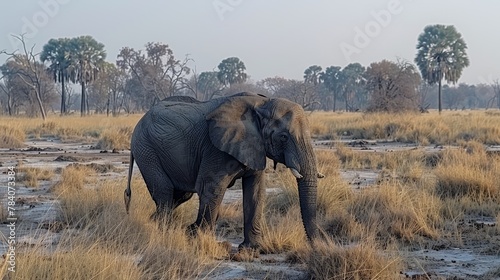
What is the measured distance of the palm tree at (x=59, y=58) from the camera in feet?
175

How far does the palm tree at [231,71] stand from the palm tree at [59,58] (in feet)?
76.0

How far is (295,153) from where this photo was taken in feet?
19.4

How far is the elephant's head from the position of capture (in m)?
5.93

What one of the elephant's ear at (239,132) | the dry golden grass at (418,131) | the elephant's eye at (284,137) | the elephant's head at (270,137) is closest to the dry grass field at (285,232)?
the elephant's head at (270,137)

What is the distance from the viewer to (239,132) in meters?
6.15

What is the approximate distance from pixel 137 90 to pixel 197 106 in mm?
56209

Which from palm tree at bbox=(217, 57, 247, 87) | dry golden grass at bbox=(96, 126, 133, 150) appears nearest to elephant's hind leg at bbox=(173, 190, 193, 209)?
dry golden grass at bbox=(96, 126, 133, 150)

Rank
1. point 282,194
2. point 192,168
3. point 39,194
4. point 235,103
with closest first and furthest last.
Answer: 1. point 235,103
2. point 192,168
3. point 282,194
4. point 39,194

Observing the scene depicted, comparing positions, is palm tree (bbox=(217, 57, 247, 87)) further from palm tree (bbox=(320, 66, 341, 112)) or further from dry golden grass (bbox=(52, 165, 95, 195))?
dry golden grass (bbox=(52, 165, 95, 195))

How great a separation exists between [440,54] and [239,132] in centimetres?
5118

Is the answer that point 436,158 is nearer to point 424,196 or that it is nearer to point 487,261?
point 424,196

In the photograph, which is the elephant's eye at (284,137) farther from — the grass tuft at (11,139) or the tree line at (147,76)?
the tree line at (147,76)

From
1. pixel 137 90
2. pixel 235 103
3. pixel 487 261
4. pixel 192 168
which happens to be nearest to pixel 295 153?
pixel 235 103

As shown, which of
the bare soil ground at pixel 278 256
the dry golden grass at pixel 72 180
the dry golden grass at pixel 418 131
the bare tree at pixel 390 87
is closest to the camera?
the bare soil ground at pixel 278 256
